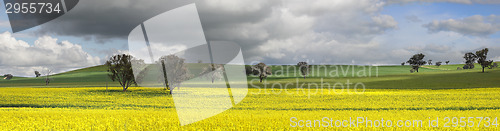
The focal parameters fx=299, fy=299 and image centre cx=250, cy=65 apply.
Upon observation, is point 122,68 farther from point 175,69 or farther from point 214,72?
point 214,72

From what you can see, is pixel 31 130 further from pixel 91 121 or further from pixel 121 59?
pixel 121 59

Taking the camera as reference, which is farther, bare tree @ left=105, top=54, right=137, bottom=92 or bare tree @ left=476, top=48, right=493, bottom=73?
bare tree @ left=476, top=48, right=493, bottom=73

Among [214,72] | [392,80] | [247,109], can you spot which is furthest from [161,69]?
[392,80]

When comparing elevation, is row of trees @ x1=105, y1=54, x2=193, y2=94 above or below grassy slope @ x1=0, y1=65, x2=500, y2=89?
above

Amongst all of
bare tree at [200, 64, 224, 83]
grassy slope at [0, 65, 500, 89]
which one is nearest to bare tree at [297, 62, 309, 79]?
grassy slope at [0, 65, 500, 89]

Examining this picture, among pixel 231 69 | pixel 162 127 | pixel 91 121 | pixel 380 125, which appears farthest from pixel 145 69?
pixel 231 69

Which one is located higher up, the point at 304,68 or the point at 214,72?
the point at 304,68

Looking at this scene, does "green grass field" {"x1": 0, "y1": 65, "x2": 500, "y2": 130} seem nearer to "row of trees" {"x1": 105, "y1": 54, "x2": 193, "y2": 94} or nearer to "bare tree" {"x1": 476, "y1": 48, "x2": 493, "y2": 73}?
"row of trees" {"x1": 105, "y1": 54, "x2": 193, "y2": 94}

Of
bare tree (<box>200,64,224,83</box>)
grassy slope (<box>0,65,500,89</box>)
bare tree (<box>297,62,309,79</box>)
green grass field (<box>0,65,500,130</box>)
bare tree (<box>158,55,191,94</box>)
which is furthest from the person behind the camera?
bare tree (<box>297,62,309,79</box>)

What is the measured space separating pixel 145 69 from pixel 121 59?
4565mm

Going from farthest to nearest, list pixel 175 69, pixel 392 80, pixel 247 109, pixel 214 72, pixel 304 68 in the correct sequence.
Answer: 1. pixel 304 68
2. pixel 214 72
3. pixel 392 80
4. pixel 175 69
5. pixel 247 109

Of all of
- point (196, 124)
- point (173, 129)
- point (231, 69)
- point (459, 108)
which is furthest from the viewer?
point (231, 69)

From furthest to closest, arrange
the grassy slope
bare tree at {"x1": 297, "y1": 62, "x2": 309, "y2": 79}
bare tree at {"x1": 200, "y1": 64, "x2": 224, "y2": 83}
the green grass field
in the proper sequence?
bare tree at {"x1": 297, "y1": 62, "x2": 309, "y2": 79}
bare tree at {"x1": 200, "y1": 64, "x2": 224, "y2": 83}
the grassy slope
the green grass field

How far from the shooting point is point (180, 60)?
48.4m
